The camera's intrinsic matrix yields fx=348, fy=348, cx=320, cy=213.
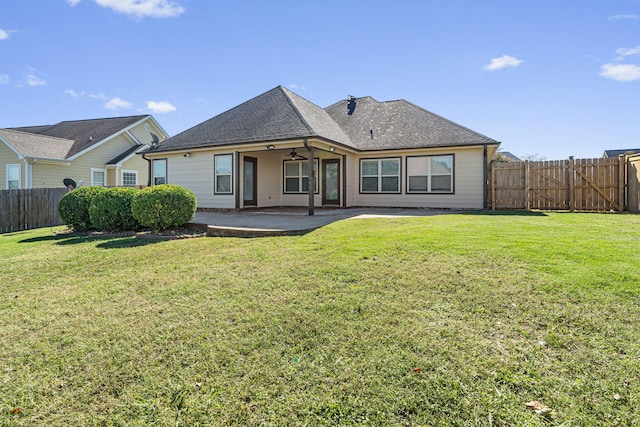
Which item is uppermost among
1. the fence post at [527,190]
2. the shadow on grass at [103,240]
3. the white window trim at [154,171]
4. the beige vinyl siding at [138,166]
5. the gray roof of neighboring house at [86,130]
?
the gray roof of neighboring house at [86,130]

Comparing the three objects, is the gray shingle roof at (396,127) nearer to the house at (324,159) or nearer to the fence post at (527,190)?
the house at (324,159)

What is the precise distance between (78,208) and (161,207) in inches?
112

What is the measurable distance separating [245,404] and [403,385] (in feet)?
3.73

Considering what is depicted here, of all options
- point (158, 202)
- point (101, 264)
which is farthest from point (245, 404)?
point (158, 202)

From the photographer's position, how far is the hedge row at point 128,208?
9.02 m

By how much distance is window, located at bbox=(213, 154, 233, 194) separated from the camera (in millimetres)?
14516

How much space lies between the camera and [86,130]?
24719 mm

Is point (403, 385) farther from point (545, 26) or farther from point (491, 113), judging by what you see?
point (491, 113)

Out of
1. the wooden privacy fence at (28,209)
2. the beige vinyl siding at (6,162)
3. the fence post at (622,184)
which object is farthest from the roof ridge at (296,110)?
the beige vinyl siding at (6,162)

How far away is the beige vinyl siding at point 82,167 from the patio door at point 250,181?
12.9 m

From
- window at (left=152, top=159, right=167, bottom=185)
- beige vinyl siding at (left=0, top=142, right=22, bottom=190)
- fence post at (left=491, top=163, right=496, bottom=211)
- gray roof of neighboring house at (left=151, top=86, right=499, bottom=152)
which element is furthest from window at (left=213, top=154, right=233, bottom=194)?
beige vinyl siding at (left=0, top=142, right=22, bottom=190)

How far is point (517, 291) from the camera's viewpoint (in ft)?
12.6

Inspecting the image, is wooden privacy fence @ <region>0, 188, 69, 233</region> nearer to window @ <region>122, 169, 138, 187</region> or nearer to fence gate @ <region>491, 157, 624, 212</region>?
window @ <region>122, 169, 138, 187</region>

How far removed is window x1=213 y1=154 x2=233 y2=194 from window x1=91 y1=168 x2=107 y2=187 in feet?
40.1
